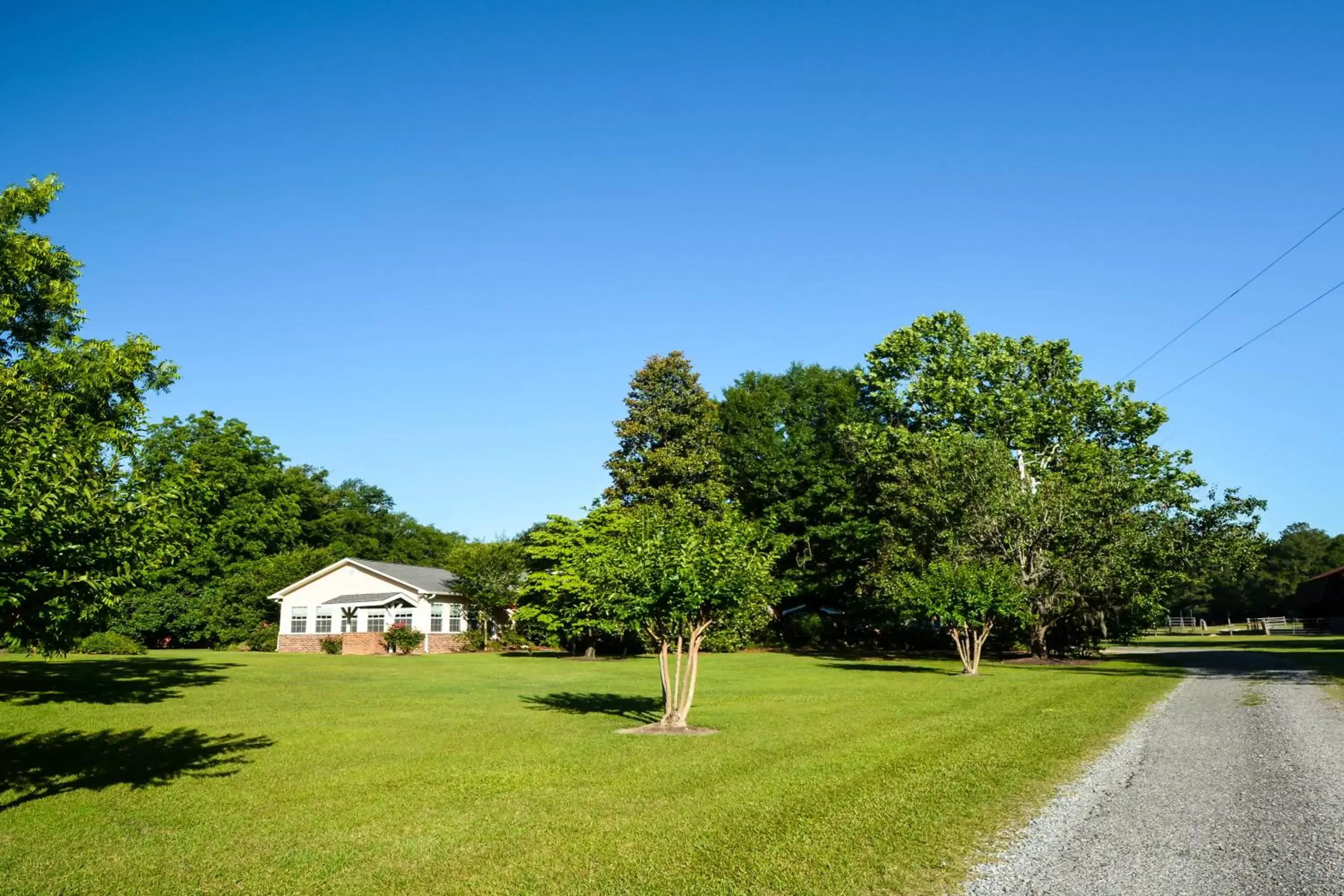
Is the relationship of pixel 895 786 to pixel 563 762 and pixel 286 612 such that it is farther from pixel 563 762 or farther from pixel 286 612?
pixel 286 612

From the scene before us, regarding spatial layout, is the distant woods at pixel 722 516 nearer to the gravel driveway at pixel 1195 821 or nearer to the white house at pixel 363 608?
the white house at pixel 363 608

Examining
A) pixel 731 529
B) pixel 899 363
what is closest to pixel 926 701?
pixel 731 529

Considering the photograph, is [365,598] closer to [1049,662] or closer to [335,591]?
[335,591]

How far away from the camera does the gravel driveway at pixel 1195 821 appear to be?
6137mm

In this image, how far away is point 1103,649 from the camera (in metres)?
47.1

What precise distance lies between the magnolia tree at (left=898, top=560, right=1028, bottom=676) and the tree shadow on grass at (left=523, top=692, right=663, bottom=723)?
460 inches

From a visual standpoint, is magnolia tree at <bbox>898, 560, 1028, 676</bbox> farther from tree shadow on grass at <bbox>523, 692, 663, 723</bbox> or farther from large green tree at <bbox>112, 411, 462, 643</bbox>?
large green tree at <bbox>112, 411, 462, 643</bbox>

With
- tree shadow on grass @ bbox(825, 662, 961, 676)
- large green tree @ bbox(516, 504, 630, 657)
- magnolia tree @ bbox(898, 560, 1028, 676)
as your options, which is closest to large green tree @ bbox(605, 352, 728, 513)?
large green tree @ bbox(516, 504, 630, 657)

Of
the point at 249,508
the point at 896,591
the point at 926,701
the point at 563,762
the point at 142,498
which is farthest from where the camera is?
the point at 249,508

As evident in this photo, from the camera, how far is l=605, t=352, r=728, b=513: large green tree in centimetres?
5212

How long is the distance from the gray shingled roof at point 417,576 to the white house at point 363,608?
0.08 m

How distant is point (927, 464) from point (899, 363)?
47.9 ft

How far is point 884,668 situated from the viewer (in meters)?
32.1

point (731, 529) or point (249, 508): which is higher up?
point (249, 508)
